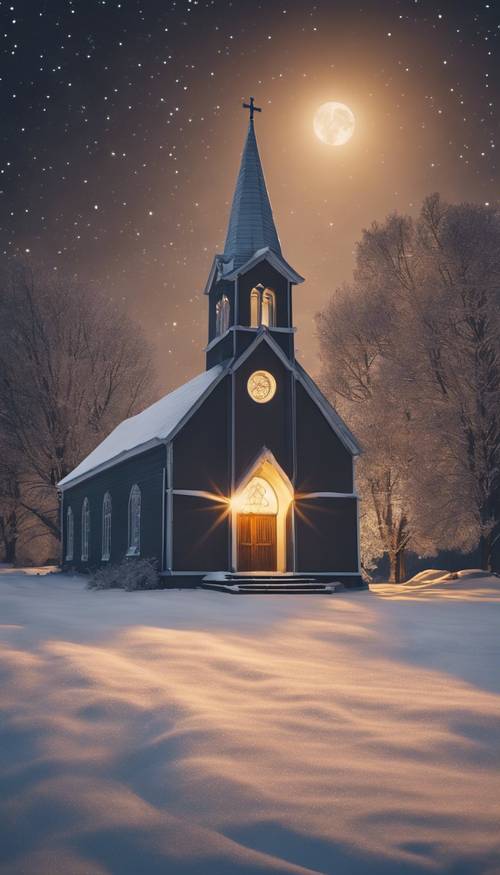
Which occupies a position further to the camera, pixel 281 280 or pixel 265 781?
pixel 281 280

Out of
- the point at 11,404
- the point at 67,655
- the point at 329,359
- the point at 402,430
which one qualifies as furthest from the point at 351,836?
the point at 11,404

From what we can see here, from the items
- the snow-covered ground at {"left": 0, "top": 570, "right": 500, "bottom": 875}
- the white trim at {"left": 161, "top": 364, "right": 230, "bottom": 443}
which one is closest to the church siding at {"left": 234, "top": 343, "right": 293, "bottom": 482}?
the white trim at {"left": 161, "top": 364, "right": 230, "bottom": 443}

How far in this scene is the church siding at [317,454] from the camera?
25359 millimetres

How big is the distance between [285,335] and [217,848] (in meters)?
23.1

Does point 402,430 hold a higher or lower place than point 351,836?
higher

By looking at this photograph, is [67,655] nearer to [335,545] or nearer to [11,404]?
[335,545]

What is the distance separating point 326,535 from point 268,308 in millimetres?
7866

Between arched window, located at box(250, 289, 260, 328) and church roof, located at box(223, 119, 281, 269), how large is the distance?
50.0 inches

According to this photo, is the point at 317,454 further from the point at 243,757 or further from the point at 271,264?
the point at 243,757

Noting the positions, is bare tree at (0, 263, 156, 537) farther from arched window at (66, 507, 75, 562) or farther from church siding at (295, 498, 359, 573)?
church siding at (295, 498, 359, 573)

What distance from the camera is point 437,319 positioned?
25.7 metres

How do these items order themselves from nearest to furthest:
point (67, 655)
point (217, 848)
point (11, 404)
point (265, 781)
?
point (217, 848) < point (265, 781) < point (67, 655) < point (11, 404)

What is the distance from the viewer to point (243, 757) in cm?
493

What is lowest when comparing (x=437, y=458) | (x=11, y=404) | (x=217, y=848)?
(x=217, y=848)
